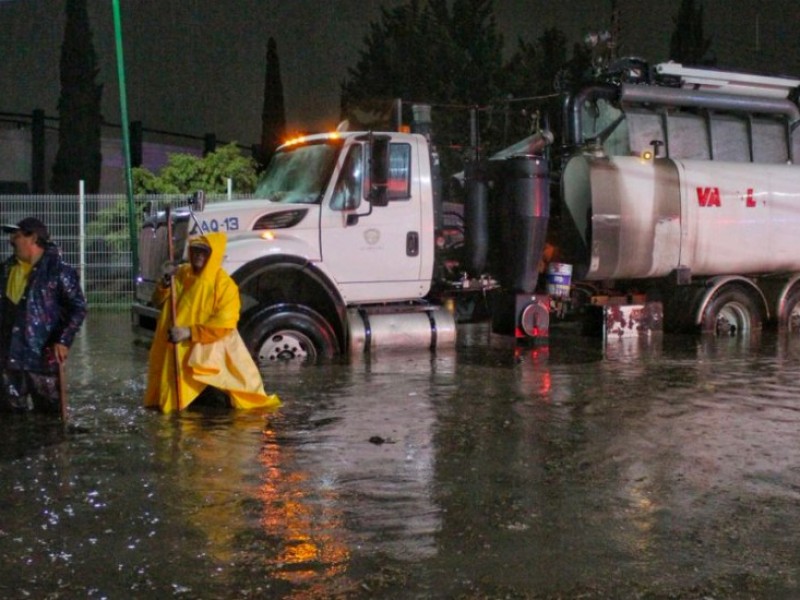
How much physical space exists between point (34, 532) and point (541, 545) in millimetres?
2582

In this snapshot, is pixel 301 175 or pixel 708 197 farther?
pixel 708 197

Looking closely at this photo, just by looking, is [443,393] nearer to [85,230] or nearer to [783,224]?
[783,224]

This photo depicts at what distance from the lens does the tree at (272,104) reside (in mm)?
34000

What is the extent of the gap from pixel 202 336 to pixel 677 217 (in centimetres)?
761

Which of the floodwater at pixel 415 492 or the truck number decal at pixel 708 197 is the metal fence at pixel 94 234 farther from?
the truck number decal at pixel 708 197

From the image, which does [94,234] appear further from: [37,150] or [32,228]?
[37,150]

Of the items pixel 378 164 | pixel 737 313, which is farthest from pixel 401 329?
pixel 737 313

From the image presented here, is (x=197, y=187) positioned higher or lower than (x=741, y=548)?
higher

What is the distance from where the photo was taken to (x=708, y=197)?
44.0 feet

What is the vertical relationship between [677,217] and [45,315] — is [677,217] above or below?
above

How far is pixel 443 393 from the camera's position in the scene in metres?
→ 9.29

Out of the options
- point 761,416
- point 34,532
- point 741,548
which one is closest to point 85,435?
point 34,532

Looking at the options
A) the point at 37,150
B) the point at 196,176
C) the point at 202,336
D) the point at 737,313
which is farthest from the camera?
the point at 37,150

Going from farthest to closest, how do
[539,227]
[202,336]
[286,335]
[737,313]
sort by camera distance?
→ 1. [737,313]
2. [539,227]
3. [286,335]
4. [202,336]
